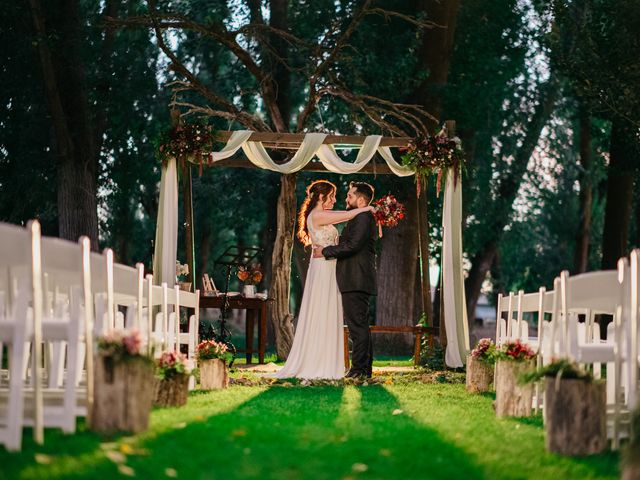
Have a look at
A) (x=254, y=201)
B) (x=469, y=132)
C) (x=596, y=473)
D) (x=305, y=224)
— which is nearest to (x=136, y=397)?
(x=596, y=473)

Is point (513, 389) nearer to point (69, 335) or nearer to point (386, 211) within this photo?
point (69, 335)

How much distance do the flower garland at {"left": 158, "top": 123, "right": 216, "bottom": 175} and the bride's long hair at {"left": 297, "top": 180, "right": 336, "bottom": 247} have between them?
1854mm

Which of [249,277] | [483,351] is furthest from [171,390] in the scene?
[249,277]

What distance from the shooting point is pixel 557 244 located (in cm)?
3228

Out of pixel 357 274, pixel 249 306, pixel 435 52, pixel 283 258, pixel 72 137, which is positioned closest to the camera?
pixel 357 274

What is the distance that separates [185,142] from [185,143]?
16mm

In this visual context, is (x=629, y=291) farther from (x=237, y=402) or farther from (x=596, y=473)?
(x=237, y=402)

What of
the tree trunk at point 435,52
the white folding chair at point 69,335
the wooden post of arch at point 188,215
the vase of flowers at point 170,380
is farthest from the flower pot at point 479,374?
the tree trunk at point 435,52

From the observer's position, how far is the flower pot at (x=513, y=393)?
329 inches

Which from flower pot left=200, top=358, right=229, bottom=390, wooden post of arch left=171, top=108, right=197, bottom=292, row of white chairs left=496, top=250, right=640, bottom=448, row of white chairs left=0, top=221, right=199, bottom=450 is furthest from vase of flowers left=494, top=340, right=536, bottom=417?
wooden post of arch left=171, top=108, right=197, bottom=292

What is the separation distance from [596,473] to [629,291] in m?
1.72

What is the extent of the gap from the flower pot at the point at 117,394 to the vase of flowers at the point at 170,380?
1916 mm

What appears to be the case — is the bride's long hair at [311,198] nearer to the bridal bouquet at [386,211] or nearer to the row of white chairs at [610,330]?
the bridal bouquet at [386,211]

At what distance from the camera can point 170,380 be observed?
8.30 meters
